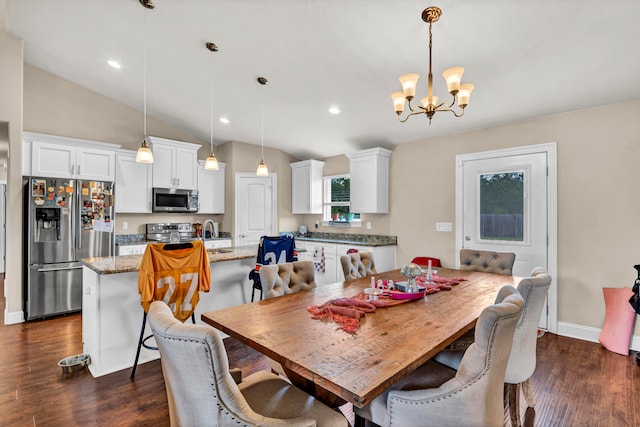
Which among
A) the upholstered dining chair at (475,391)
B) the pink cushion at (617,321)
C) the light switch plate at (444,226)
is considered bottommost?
the pink cushion at (617,321)

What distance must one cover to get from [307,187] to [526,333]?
4.46m

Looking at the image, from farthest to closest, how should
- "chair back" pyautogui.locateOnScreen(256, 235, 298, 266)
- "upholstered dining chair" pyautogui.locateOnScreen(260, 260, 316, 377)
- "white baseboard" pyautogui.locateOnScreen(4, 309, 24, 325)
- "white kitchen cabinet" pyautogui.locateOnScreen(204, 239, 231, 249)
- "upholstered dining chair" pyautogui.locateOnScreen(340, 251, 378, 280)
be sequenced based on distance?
"white kitchen cabinet" pyautogui.locateOnScreen(204, 239, 231, 249), "white baseboard" pyautogui.locateOnScreen(4, 309, 24, 325), "chair back" pyautogui.locateOnScreen(256, 235, 298, 266), "upholstered dining chair" pyautogui.locateOnScreen(340, 251, 378, 280), "upholstered dining chair" pyautogui.locateOnScreen(260, 260, 316, 377)

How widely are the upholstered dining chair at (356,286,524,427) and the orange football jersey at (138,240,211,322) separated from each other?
1.83m

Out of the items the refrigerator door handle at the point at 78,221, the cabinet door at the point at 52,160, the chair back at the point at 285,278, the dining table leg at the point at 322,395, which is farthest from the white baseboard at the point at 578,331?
the cabinet door at the point at 52,160

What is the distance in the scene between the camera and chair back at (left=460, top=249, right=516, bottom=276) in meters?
3.01

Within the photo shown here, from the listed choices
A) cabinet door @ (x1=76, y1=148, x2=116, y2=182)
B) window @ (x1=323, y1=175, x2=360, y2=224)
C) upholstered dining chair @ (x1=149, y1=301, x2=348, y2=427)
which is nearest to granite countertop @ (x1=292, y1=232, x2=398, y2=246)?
window @ (x1=323, y1=175, x2=360, y2=224)

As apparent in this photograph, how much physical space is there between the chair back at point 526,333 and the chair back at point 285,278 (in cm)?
138

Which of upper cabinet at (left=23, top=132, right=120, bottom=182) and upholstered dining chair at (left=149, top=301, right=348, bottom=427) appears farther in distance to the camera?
upper cabinet at (left=23, top=132, right=120, bottom=182)

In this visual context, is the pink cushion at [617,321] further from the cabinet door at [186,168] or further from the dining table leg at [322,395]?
the cabinet door at [186,168]

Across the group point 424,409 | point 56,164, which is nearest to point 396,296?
point 424,409

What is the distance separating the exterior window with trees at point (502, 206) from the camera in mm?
3678

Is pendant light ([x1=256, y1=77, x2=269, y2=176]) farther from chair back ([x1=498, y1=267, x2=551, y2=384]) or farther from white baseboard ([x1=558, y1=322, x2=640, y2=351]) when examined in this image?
white baseboard ([x1=558, y1=322, x2=640, y2=351])

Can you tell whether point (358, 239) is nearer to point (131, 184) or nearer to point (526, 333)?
point (526, 333)

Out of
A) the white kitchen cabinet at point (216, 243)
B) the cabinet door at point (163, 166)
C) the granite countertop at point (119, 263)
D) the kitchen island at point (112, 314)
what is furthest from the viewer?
the white kitchen cabinet at point (216, 243)
